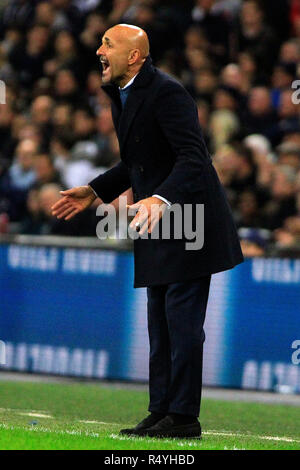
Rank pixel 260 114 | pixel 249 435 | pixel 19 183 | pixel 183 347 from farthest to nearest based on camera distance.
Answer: pixel 19 183 → pixel 260 114 → pixel 249 435 → pixel 183 347

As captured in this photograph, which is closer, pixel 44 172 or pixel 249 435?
pixel 249 435

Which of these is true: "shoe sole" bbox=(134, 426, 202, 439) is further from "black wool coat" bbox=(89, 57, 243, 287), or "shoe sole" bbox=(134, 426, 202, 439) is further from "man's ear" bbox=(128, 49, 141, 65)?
"man's ear" bbox=(128, 49, 141, 65)

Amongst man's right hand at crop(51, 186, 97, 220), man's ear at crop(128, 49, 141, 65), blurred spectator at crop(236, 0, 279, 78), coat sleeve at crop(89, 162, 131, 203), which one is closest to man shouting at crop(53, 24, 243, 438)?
man's ear at crop(128, 49, 141, 65)

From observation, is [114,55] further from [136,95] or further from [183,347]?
[183,347]

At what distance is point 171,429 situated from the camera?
237 inches

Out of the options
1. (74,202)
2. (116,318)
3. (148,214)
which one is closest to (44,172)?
(116,318)

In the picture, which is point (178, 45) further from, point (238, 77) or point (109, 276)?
point (109, 276)

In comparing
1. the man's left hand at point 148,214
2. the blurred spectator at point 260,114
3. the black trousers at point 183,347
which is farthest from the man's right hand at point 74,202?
the blurred spectator at point 260,114

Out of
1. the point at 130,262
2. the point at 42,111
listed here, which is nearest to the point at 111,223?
the point at 130,262

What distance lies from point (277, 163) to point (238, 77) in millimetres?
1521

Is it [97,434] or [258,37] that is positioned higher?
[258,37]

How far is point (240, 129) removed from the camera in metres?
11.0

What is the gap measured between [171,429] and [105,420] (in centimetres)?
141

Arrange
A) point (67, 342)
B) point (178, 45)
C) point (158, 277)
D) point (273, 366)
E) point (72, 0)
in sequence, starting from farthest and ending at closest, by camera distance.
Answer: point (72, 0) < point (178, 45) < point (67, 342) < point (273, 366) < point (158, 277)
